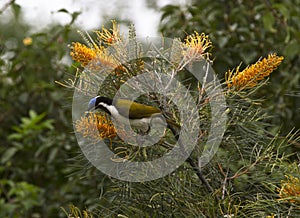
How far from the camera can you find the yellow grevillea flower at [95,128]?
2.60ft

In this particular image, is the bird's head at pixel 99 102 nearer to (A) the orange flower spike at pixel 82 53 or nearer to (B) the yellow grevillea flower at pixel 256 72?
(A) the orange flower spike at pixel 82 53

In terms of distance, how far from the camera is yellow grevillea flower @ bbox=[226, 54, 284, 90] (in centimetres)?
78

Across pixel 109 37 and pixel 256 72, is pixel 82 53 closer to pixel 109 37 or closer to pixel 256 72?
pixel 109 37

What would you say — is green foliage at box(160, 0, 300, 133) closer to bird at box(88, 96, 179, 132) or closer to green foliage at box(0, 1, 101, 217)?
green foliage at box(0, 1, 101, 217)

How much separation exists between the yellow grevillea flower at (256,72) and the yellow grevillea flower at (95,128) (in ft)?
0.56

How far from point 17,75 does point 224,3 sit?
2.50 ft

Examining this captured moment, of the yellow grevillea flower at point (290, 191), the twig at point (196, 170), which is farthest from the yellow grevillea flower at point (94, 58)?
the yellow grevillea flower at point (290, 191)

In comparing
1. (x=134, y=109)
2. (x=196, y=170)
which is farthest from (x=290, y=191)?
(x=134, y=109)

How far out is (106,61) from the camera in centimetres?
81

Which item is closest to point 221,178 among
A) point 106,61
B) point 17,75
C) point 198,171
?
point 198,171

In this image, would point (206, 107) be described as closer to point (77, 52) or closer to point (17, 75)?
point (77, 52)

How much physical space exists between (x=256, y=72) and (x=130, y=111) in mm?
170

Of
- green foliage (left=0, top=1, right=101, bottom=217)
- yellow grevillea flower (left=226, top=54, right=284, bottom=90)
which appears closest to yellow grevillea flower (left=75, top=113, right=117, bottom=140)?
yellow grevillea flower (left=226, top=54, right=284, bottom=90)

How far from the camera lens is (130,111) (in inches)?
32.2
